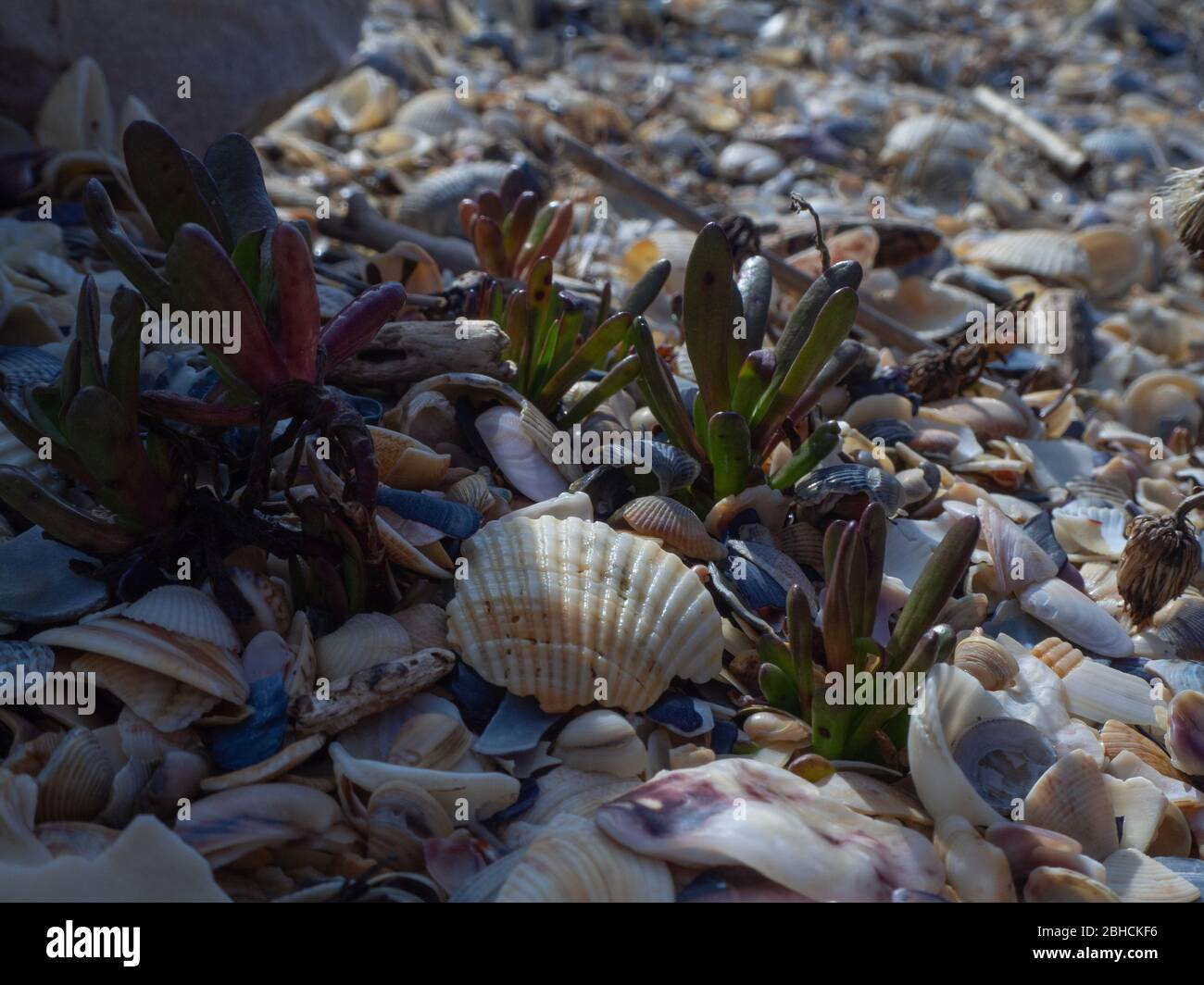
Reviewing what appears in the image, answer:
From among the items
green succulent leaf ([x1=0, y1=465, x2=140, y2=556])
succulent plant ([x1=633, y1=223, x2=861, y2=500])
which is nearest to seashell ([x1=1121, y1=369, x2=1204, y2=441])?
succulent plant ([x1=633, y1=223, x2=861, y2=500])

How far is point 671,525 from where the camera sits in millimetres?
2094

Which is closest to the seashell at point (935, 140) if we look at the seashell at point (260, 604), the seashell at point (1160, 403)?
the seashell at point (1160, 403)

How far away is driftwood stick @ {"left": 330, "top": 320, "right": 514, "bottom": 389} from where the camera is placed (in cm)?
239

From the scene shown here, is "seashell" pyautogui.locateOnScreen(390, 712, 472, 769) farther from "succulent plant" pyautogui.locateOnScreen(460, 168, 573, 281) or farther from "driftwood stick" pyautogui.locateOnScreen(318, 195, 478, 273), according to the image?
"driftwood stick" pyautogui.locateOnScreen(318, 195, 478, 273)

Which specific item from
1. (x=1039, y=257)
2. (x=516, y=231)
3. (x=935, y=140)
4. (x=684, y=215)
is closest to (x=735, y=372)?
(x=516, y=231)

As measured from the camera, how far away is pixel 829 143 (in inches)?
264

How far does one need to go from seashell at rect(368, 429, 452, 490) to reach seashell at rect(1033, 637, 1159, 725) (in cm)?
129

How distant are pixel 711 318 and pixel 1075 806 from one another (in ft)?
3.71

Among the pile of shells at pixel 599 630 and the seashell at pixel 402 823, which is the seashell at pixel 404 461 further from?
the seashell at pixel 402 823

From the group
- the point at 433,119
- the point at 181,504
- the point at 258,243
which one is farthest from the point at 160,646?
the point at 433,119

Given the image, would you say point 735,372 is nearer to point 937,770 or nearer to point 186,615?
point 937,770

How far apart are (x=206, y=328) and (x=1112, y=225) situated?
4811 mm
